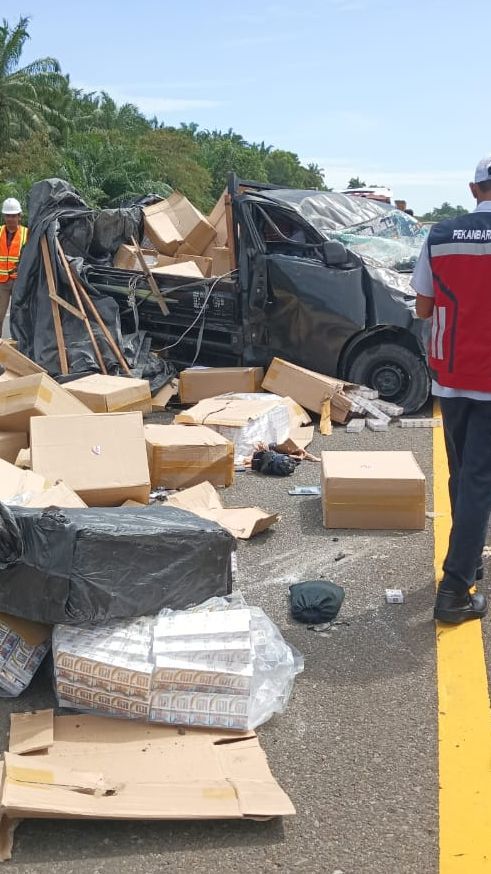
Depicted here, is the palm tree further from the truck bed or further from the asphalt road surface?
the asphalt road surface

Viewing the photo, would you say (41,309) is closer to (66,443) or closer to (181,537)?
(66,443)

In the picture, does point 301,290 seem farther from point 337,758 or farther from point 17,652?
point 337,758

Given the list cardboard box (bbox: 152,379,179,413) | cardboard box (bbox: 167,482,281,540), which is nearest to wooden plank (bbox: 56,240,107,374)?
cardboard box (bbox: 152,379,179,413)

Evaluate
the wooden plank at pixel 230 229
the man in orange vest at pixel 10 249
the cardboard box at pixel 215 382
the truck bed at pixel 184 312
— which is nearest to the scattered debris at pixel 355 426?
the cardboard box at pixel 215 382

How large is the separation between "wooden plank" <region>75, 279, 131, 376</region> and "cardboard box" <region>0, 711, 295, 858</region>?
217 inches

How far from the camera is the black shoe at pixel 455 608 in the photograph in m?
4.05

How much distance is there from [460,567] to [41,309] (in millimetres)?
5831

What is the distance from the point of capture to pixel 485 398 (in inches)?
153

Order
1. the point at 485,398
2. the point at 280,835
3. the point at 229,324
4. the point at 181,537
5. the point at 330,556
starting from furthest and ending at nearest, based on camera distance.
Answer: the point at 229,324
the point at 330,556
the point at 485,398
the point at 181,537
the point at 280,835

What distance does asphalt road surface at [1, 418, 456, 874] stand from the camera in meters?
2.66

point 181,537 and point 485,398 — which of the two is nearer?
point 181,537

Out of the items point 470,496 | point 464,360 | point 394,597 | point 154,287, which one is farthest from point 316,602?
point 154,287

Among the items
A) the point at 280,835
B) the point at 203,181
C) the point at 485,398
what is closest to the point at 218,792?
the point at 280,835

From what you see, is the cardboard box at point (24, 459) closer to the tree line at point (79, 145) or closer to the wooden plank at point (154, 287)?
the wooden plank at point (154, 287)
